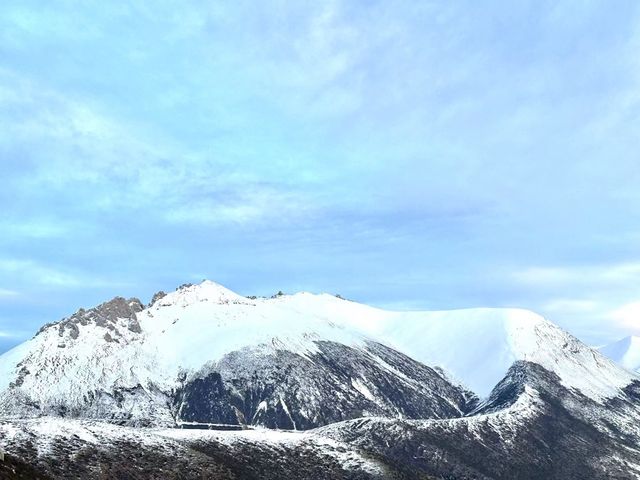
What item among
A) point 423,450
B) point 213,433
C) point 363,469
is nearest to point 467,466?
point 423,450

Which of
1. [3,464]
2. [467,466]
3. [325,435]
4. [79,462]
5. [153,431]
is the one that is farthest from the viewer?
[467,466]

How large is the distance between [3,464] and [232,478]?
167 ft

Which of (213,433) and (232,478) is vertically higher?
(213,433)

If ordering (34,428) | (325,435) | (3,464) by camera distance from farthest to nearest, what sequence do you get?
(325,435) → (34,428) → (3,464)

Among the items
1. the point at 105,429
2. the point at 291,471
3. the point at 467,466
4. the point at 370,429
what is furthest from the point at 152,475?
the point at 467,466

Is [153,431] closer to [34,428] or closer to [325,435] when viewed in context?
[34,428]

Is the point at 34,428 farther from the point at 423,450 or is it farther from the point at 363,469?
the point at 423,450

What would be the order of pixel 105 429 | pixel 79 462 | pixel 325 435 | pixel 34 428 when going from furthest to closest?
pixel 325 435, pixel 105 429, pixel 34 428, pixel 79 462

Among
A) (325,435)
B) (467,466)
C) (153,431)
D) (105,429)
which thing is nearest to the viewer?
(105,429)

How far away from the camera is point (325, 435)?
18300 centimetres

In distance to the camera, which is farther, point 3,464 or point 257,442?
point 257,442

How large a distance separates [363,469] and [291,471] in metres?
14.7

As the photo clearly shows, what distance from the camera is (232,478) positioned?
421ft

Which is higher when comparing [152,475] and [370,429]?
[370,429]
